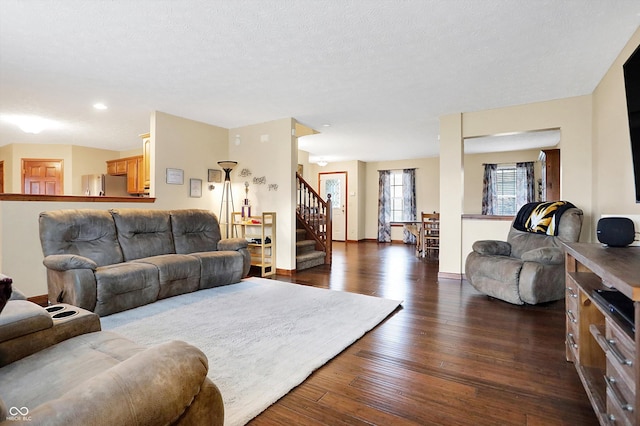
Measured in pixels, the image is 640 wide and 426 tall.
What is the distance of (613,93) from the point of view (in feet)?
10.6

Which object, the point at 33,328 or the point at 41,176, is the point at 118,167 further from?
the point at 33,328

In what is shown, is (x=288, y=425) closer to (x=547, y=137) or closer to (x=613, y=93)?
(x=613, y=93)

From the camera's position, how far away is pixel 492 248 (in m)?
4.06

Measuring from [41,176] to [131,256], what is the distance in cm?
515

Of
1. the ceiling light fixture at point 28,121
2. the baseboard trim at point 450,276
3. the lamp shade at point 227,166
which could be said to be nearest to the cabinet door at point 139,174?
the ceiling light fixture at point 28,121

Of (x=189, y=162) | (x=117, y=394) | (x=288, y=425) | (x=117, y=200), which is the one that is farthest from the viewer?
(x=189, y=162)

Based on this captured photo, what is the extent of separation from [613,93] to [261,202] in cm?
468

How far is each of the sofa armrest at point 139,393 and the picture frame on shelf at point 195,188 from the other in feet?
15.3

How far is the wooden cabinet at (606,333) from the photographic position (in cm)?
115

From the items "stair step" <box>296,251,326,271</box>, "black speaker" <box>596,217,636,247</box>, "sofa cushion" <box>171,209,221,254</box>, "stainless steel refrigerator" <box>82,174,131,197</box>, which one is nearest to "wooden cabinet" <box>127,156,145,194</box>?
"stainless steel refrigerator" <box>82,174,131,197</box>

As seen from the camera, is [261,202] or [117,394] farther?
[261,202]

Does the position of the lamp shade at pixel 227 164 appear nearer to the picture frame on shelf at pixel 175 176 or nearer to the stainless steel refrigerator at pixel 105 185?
the picture frame on shelf at pixel 175 176

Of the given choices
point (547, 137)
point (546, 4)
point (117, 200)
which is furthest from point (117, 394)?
point (547, 137)

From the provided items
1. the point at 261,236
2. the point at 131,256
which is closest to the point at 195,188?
the point at 261,236
